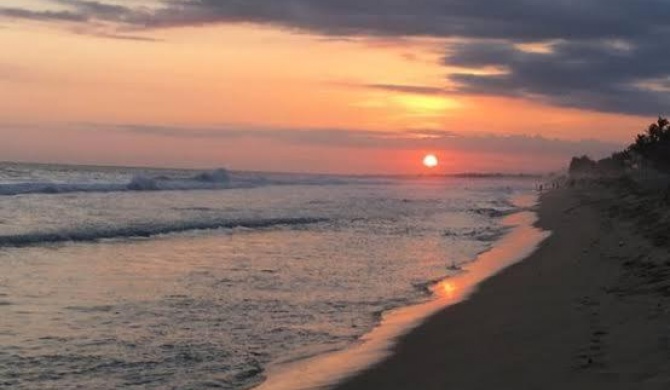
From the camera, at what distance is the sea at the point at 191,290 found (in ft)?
28.0

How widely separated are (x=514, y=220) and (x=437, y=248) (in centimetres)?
1566

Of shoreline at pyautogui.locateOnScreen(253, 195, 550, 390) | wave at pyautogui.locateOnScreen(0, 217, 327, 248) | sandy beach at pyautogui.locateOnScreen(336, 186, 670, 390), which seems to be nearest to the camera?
sandy beach at pyautogui.locateOnScreen(336, 186, 670, 390)

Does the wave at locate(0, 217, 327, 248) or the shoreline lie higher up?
the wave at locate(0, 217, 327, 248)

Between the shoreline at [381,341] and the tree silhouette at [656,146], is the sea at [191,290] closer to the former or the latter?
the shoreline at [381,341]

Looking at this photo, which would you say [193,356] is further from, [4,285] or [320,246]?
[320,246]

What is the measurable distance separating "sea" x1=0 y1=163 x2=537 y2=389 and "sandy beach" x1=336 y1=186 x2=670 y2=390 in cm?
120

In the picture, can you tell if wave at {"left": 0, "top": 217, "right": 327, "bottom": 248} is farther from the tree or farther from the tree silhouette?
the tree

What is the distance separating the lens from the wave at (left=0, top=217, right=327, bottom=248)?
2000cm

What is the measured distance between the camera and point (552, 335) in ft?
29.8

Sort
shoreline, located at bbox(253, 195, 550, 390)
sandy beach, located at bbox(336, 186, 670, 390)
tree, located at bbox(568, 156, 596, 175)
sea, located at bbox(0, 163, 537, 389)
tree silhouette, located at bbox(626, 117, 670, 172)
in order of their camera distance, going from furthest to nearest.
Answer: tree, located at bbox(568, 156, 596, 175) → tree silhouette, located at bbox(626, 117, 670, 172) → sea, located at bbox(0, 163, 537, 389) → shoreline, located at bbox(253, 195, 550, 390) → sandy beach, located at bbox(336, 186, 670, 390)

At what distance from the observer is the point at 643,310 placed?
9.59m

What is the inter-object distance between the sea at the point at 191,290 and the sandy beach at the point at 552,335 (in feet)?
3.94

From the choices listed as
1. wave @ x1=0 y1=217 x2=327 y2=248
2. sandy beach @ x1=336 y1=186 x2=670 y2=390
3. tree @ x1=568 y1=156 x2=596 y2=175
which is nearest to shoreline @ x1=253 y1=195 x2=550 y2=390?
sandy beach @ x1=336 y1=186 x2=670 y2=390

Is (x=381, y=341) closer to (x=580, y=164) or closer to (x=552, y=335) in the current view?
(x=552, y=335)
